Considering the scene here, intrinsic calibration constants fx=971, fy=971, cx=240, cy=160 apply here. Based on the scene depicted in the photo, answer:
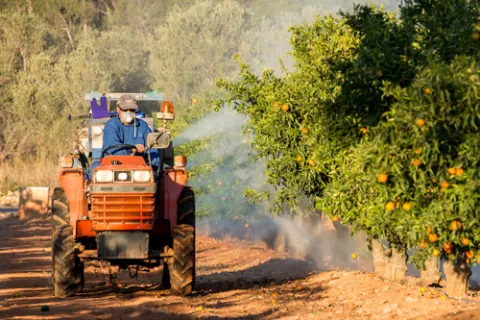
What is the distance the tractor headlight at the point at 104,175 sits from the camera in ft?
38.2

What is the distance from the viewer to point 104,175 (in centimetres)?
1166

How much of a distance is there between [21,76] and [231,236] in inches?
899

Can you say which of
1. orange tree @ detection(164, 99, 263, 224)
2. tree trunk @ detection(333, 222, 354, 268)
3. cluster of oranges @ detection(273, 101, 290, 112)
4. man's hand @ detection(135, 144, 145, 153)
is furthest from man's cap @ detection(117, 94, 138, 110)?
orange tree @ detection(164, 99, 263, 224)

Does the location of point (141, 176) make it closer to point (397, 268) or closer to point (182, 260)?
point (182, 260)

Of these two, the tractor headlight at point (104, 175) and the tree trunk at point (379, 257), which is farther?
the tree trunk at point (379, 257)

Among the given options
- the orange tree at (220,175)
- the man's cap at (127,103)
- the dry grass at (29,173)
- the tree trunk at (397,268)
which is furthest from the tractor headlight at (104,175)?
the dry grass at (29,173)

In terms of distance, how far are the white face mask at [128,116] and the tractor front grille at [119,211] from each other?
1135 millimetres

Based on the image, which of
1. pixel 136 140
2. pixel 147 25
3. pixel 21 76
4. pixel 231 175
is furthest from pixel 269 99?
pixel 147 25

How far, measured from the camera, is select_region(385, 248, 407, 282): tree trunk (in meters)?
14.7

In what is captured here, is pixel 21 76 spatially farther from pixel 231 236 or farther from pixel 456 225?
pixel 456 225

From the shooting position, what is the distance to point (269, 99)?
14.1 m

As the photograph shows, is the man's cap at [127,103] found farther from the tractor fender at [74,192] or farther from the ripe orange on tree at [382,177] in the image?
the ripe orange on tree at [382,177]

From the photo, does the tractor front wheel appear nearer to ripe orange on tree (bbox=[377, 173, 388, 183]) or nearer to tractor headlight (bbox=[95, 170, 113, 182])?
tractor headlight (bbox=[95, 170, 113, 182])

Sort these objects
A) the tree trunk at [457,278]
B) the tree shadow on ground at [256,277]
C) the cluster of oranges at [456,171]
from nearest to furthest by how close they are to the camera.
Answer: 1. the cluster of oranges at [456,171]
2. the tree trunk at [457,278]
3. the tree shadow on ground at [256,277]
